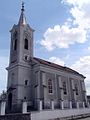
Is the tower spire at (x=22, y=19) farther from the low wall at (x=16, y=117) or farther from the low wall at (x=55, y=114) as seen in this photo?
the low wall at (x=16, y=117)

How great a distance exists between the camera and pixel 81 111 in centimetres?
2794

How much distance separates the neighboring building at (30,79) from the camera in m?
27.2

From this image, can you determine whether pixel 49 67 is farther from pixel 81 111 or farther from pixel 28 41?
pixel 81 111

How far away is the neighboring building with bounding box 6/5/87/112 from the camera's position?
27178 millimetres

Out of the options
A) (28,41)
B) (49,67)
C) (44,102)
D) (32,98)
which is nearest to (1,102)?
(44,102)

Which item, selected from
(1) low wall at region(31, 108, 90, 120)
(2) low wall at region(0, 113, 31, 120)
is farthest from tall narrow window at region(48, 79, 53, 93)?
(2) low wall at region(0, 113, 31, 120)

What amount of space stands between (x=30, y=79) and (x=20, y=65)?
3193 mm

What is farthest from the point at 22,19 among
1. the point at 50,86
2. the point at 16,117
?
the point at 16,117

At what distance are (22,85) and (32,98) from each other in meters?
2.90

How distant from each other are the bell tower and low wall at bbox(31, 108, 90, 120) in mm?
6014

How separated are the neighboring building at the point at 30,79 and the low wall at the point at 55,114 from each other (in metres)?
1.15

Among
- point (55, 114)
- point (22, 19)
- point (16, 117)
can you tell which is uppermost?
point (22, 19)

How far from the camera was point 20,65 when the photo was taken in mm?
28891

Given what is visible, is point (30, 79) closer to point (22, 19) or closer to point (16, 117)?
point (16, 117)
